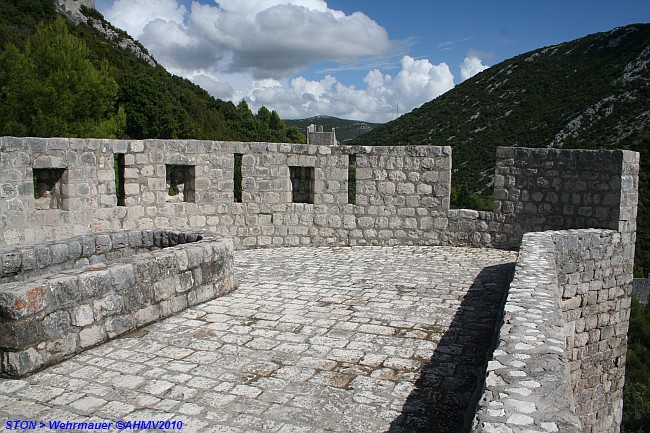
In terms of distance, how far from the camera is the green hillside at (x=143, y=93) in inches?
1318

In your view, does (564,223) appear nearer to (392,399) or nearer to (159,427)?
(392,399)

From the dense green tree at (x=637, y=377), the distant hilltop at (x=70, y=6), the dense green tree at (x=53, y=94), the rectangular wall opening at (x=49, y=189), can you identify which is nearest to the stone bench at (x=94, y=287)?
the rectangular wall opening at (x=49, y=189)

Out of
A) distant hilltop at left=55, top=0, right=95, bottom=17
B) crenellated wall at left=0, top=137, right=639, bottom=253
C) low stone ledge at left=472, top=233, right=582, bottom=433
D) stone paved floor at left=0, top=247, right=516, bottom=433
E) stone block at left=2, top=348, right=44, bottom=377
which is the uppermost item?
distant hilltop at left=55, top=0, right=95, bottom=17

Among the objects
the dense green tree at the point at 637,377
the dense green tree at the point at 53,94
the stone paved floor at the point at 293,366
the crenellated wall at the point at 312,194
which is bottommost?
the dense green tree at the point at 637,377

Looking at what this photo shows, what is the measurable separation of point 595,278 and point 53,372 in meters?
7.22

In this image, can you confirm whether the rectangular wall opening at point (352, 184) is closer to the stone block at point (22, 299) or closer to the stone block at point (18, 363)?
the stone block at point (22, 299)

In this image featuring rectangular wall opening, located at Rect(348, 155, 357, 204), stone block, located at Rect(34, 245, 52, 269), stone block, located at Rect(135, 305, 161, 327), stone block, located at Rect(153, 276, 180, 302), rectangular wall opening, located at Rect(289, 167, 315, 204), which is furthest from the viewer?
rectangular wall opening, located at Rect(289, 167, 315, 204)

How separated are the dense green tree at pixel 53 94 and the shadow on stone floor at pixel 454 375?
18.2 m

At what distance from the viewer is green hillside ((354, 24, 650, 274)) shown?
93.6 feet

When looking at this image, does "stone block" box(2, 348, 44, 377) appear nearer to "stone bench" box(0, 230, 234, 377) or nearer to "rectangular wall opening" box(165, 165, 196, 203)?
"stone bench" box(0, 230, 234, 377)

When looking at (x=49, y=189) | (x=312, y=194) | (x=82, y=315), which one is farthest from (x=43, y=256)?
(x=312, y=194)

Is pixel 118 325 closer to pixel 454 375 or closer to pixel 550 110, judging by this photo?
pixel 454 375

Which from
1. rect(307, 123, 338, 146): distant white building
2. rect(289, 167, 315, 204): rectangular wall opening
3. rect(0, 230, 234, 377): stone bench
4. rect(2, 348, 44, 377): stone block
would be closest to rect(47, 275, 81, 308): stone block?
rect(0, 230, 234, 377): stone bench

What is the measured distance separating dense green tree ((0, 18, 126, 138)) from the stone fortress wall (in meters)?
11.9
